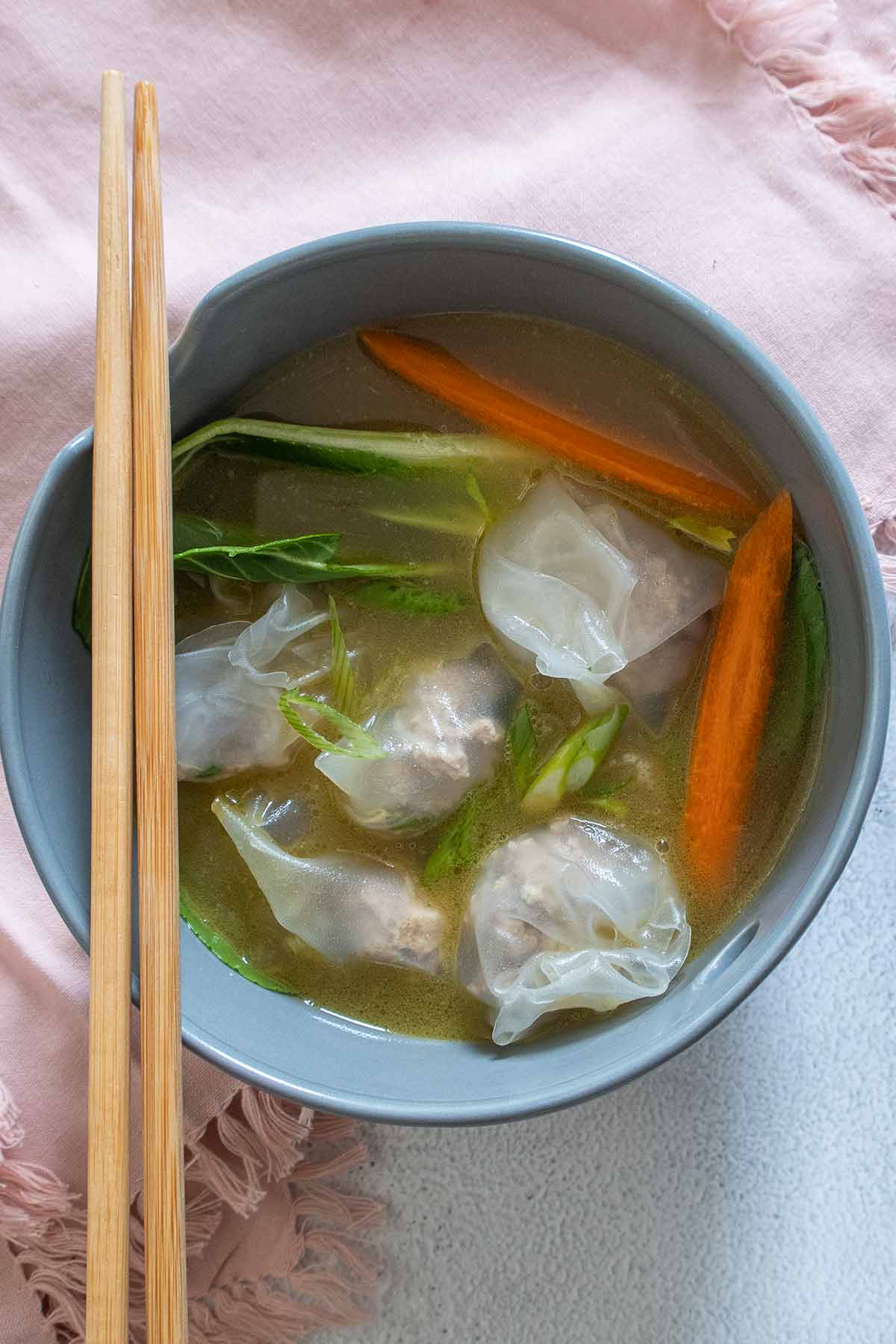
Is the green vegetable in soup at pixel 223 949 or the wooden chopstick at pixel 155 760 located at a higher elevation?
the wooden chopstick at pixel 155 760

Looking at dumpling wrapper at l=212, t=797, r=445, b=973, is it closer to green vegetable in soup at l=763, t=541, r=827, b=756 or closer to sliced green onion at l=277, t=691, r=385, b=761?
sliced green onion at l=277, t=691, r=385, b=761

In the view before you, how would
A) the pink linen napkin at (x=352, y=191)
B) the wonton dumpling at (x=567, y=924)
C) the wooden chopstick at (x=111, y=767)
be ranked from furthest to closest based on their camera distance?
the pink linen napkin at (x=352, y=191), the wonton dumpling at (x=567, y=924), the wooden chopstick at (x=111, y=767)

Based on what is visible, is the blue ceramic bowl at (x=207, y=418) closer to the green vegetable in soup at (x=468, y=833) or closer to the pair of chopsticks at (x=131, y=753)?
the pair of chopsticks at (x=131, y=753)

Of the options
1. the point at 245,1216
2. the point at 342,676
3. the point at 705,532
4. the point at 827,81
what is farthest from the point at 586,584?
the point at 245,1216

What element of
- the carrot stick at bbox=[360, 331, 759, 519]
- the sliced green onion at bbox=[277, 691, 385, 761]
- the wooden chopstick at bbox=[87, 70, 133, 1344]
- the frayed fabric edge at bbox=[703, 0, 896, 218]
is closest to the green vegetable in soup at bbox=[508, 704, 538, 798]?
the sliced green onion at bbox=[277, 691, 385, 761]

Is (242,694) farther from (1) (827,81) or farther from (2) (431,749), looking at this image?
(1) (827,81)

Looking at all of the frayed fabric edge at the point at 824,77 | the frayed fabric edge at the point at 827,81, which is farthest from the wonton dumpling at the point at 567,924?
the frayed fabric edge at the point at 824,77

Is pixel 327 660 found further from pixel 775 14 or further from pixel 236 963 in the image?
pixel 775 14
